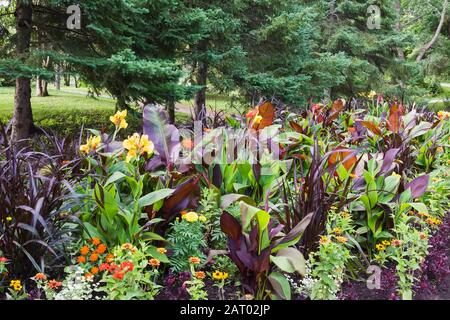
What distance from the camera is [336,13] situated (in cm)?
1204

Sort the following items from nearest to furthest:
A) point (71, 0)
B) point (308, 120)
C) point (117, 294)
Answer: point (117, 294) < point (308, 120) < point (71, 0)

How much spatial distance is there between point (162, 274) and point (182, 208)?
36cm

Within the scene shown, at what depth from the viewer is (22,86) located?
6.36 m

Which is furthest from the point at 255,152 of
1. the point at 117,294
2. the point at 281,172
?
the point at 117,294

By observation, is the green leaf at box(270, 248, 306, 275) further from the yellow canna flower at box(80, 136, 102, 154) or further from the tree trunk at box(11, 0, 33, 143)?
the tree trunk at box(11, 0, 33, 143)

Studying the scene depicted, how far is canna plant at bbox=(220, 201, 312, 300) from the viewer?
2.09m

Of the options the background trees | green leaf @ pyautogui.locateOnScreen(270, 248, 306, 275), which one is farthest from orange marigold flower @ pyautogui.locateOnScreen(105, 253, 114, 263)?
the background trees

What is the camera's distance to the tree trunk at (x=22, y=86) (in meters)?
5.95

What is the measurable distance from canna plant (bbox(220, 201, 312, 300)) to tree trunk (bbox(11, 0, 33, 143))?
4.21 meters

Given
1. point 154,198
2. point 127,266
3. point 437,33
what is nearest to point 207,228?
point 154,198

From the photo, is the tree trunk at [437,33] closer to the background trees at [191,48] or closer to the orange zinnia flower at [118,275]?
the background trees at [191,48]

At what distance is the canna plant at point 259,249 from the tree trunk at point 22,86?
4205mm

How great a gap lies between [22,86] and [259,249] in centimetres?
532

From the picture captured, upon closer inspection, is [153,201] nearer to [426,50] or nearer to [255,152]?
[255,152]
